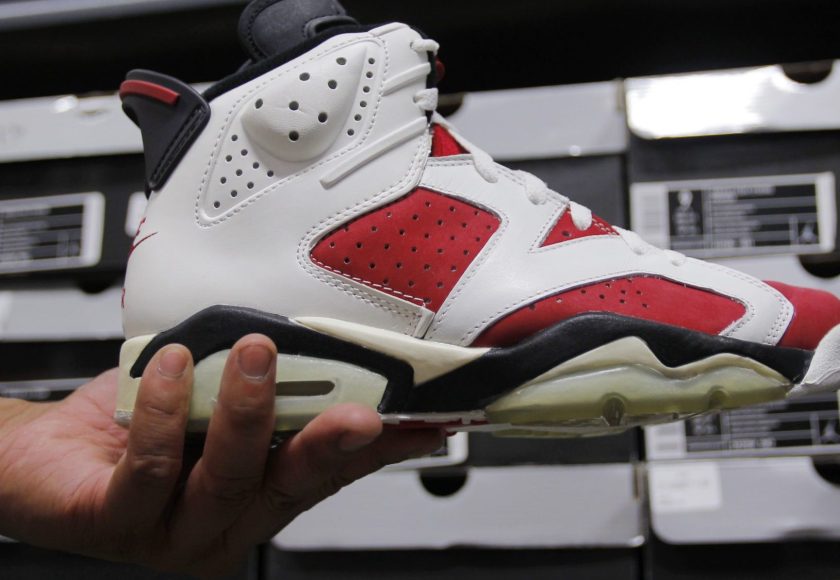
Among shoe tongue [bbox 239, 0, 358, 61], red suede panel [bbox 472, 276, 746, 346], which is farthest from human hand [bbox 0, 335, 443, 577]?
shoe tongue [bbox 239, 0, 358, 61]

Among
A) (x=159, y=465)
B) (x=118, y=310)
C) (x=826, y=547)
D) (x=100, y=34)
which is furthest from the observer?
(x=100, y=34)

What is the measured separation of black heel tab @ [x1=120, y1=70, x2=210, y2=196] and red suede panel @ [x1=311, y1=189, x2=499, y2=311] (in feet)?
0.45

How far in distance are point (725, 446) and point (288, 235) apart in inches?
26.0

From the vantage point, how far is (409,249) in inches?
22.8

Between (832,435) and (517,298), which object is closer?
(517,298)

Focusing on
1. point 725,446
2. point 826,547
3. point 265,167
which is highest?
point 265,167

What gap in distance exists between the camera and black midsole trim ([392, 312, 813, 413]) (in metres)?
0.56

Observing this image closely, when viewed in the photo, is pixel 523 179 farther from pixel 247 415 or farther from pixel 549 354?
pixel 247 415

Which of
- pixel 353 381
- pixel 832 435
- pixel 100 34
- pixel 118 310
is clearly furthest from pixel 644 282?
pixel 100 34

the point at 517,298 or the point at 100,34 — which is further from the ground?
the point at 100,34

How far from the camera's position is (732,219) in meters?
0.98

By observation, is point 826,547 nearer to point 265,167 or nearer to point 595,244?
point 595,244

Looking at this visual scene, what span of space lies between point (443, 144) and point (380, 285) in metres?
0.14

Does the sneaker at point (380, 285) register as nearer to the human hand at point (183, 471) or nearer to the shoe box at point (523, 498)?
the human hand at point (183, 471)
